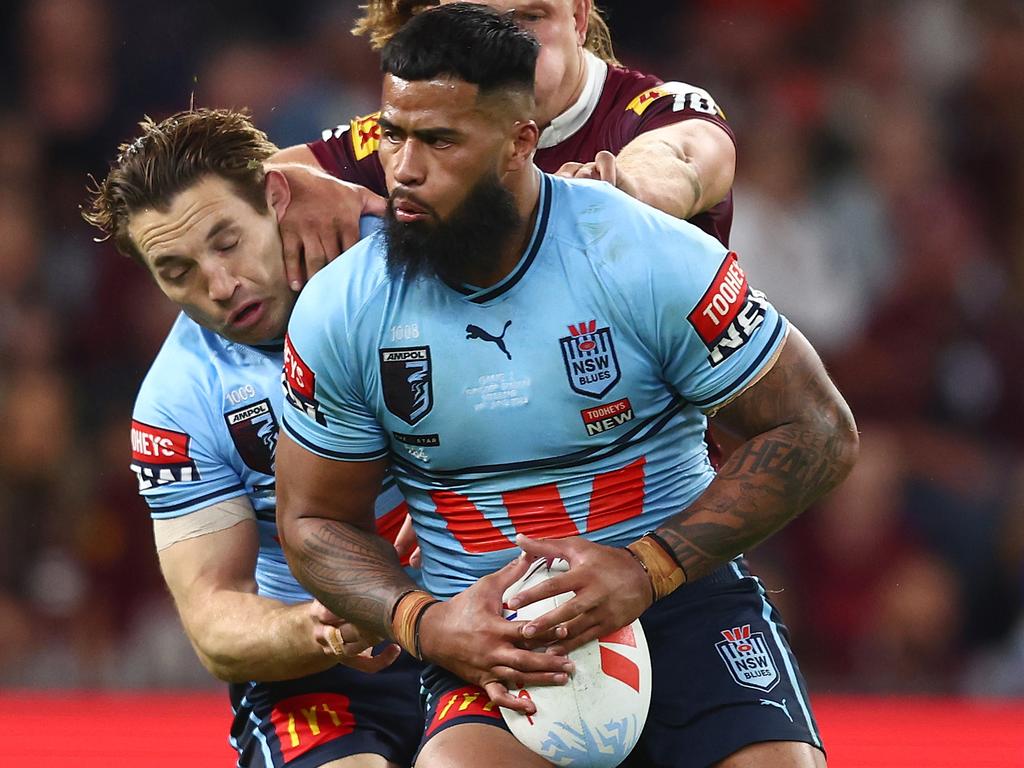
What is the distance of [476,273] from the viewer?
2.95 m

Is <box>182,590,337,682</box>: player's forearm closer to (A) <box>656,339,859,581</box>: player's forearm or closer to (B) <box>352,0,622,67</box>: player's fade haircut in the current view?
(A) <box>656,339,859,581</box>: player's forearm

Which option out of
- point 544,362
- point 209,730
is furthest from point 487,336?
point 209,730

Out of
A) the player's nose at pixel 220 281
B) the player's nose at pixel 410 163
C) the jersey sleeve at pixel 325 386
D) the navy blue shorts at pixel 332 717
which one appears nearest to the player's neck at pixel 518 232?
the player's nose at pixel 410 163

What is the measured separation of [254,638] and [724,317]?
48.5 inches

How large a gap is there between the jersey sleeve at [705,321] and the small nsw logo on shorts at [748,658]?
473 mm

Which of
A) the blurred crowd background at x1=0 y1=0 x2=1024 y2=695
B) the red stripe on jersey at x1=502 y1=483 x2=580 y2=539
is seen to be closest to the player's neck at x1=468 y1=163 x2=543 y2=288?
the red stripe on jersey at x1=502 y1=483 x2=580 y2=539

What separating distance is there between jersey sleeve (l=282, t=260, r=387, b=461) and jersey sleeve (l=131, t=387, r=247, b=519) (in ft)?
1.91

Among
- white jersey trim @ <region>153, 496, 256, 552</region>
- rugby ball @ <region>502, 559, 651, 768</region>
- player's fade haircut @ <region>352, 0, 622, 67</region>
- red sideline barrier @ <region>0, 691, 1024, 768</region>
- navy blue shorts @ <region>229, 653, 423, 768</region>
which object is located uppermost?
player's fade haircut @ <region>352, 0, 622, 67</region>

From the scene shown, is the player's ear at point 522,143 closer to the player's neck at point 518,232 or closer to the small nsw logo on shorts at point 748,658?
the player's neck at point 518,232

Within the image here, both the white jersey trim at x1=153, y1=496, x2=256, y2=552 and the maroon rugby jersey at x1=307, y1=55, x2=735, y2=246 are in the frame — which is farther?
the maroon rugby jersey at x1=307, y1=55, x2=735, y2=246

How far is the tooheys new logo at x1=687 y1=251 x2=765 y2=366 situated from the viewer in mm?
2865

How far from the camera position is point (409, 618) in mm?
2924

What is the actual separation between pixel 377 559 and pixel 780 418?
2.58 ft

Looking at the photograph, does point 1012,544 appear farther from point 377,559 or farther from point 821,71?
point 377,559
